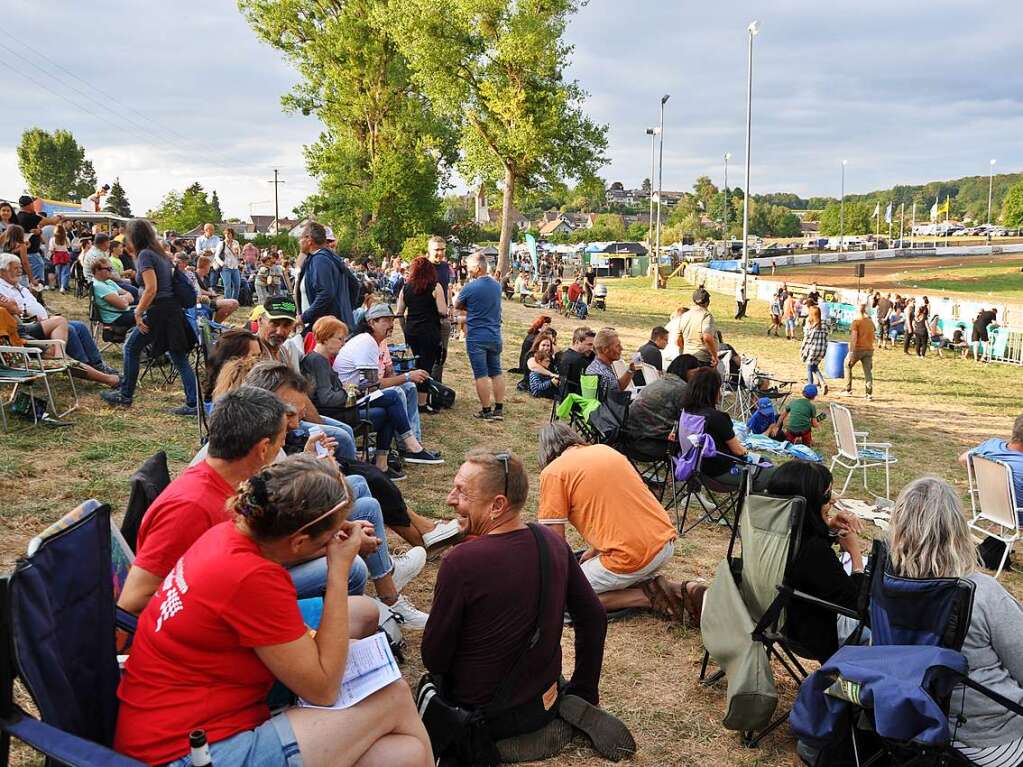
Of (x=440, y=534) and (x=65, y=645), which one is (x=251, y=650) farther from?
(x=440, y=534)

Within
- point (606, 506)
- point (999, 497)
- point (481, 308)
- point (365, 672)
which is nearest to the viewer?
point (365, 672)

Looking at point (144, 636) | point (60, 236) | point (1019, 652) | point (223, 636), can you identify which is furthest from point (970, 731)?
point (60, 236)

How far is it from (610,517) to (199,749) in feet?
9.40

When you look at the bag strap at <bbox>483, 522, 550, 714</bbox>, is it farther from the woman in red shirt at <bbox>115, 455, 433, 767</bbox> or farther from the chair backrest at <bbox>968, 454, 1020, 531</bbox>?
the chair backrest at <bbox>968, 454, 1020, 531</bbox>

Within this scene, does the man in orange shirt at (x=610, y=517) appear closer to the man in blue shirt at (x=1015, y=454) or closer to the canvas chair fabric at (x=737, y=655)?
the canvas chair fabric at (x=737, y=655)

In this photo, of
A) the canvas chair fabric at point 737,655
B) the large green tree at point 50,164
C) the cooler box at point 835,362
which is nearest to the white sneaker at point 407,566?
the canvas chair fabric at point 737,655

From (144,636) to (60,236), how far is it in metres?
15.5

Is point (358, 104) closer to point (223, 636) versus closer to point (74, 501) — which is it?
point (74, 501)

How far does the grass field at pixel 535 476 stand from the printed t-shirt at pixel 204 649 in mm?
1186

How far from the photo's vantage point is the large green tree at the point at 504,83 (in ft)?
92.1

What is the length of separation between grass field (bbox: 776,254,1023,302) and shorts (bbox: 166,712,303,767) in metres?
44.1

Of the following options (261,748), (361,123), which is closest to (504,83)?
(361,123)

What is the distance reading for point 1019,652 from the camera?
3041 mm

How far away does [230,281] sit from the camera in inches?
674
